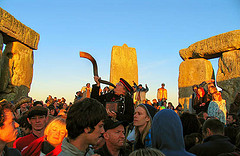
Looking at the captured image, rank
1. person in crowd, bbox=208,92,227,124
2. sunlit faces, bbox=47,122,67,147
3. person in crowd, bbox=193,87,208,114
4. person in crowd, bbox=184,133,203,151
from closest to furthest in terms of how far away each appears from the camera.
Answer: sunlit faces, bbox=47,122,67,147, person in crowd, bbox=184,133,203,151, person in crowd, bbox=208,92,227,124, person in crowd, bbox=193,87,208,114

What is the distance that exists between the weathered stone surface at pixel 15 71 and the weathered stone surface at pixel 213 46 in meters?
9.68

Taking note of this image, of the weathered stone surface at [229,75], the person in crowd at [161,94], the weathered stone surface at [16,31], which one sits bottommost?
the person in crowd at [161,94]

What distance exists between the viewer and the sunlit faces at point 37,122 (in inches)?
113

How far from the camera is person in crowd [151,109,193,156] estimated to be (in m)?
1.68

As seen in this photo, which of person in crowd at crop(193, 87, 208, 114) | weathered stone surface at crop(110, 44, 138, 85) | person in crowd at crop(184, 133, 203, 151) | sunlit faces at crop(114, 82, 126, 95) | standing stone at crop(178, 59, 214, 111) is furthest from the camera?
weathered stone surface at crop(110, 44, 138, 85)

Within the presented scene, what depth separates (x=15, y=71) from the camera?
9273mm

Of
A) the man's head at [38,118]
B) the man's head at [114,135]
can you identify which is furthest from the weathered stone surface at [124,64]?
the man's head at [114,135]

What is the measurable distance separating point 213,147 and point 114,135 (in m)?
1.16

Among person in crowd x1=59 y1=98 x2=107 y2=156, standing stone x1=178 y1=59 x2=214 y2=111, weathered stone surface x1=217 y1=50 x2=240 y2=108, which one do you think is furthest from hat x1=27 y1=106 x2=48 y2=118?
standing stone x1=178 y1=59 x2=214 y2=111

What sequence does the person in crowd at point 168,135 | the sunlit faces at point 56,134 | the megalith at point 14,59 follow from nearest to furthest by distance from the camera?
the person in crowd at point 168,135
the sunlit faces at point 56,134
the megalith at point 14,59

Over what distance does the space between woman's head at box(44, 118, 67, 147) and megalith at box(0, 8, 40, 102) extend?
23.7ft

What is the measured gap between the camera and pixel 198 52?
13.1m

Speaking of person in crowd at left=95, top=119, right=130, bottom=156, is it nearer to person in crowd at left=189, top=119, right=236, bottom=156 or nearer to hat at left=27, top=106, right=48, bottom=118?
person in crowd at left=189, top=119, right=236, bottom=156

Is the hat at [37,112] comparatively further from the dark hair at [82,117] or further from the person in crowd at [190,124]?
the person in crowd at [190,124]
